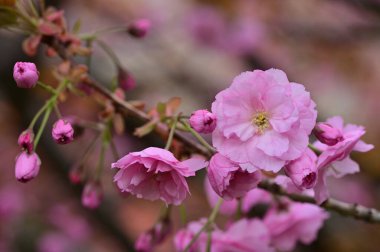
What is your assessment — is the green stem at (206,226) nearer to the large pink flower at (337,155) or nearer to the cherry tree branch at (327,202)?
the cherry tree branch at (327,202)

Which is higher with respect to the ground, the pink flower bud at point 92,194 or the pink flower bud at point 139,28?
the pink flower bud at point 139,28

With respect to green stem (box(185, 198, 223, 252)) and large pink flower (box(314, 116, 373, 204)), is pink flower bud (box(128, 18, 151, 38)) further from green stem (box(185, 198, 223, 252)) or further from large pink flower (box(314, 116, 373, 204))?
large pink flower (box(314, 116, 373, 204))

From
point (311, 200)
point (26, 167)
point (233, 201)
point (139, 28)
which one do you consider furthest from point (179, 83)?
point (26, 167)

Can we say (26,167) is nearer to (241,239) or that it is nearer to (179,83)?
(241,239)

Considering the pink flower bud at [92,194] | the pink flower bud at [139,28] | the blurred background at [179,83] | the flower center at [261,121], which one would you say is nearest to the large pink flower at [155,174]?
the flower center at [261,121]

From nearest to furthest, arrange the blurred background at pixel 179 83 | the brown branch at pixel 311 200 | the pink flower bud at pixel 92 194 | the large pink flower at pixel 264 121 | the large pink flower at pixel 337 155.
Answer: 1. the large pink flower at pixel 264 121
2. the large pink flower at pixel 337 155
3. the brown branch at pixel 311 200
4. the pink flower bud at pixel 92 194
5. the blurred background at pixel 179 83

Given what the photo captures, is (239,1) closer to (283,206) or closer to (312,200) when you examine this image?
(283,206)

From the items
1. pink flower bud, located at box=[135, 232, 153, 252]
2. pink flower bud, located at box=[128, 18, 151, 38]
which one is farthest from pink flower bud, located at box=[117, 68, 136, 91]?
pink flower bud, located at box=[135, 232, 153, 252]
